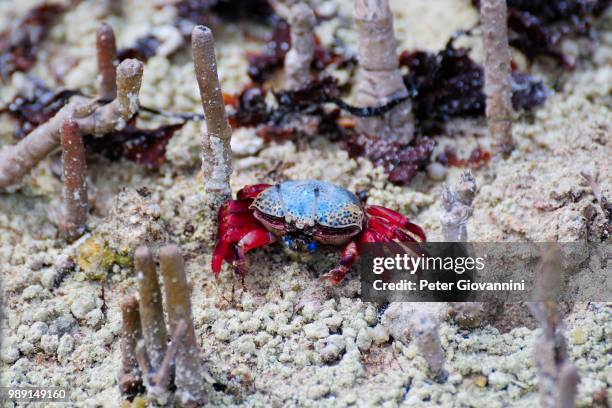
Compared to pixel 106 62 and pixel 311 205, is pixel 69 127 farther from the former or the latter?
pixel 311 205

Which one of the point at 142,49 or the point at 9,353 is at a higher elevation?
the point at 142,49

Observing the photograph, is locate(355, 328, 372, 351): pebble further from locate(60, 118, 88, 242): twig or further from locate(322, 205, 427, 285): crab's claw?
locate(60, 118, 88, 242): twig

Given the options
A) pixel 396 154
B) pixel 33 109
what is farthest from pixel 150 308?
pixel 33 109

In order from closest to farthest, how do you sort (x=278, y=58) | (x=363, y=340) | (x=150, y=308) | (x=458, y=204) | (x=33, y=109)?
1. (x=150, y=308)
2. (x=458, y=204)
3. (x=363, y=340)
4. (x=33, y=109)
5. (x=278, y=58)

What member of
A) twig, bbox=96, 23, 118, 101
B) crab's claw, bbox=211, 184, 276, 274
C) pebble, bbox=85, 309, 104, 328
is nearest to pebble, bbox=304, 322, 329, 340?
crab's claw, bbox=211, 184, 276, 274

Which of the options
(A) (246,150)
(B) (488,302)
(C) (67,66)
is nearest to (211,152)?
(A) (246,150)

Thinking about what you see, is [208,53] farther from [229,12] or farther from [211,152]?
[229,12]
